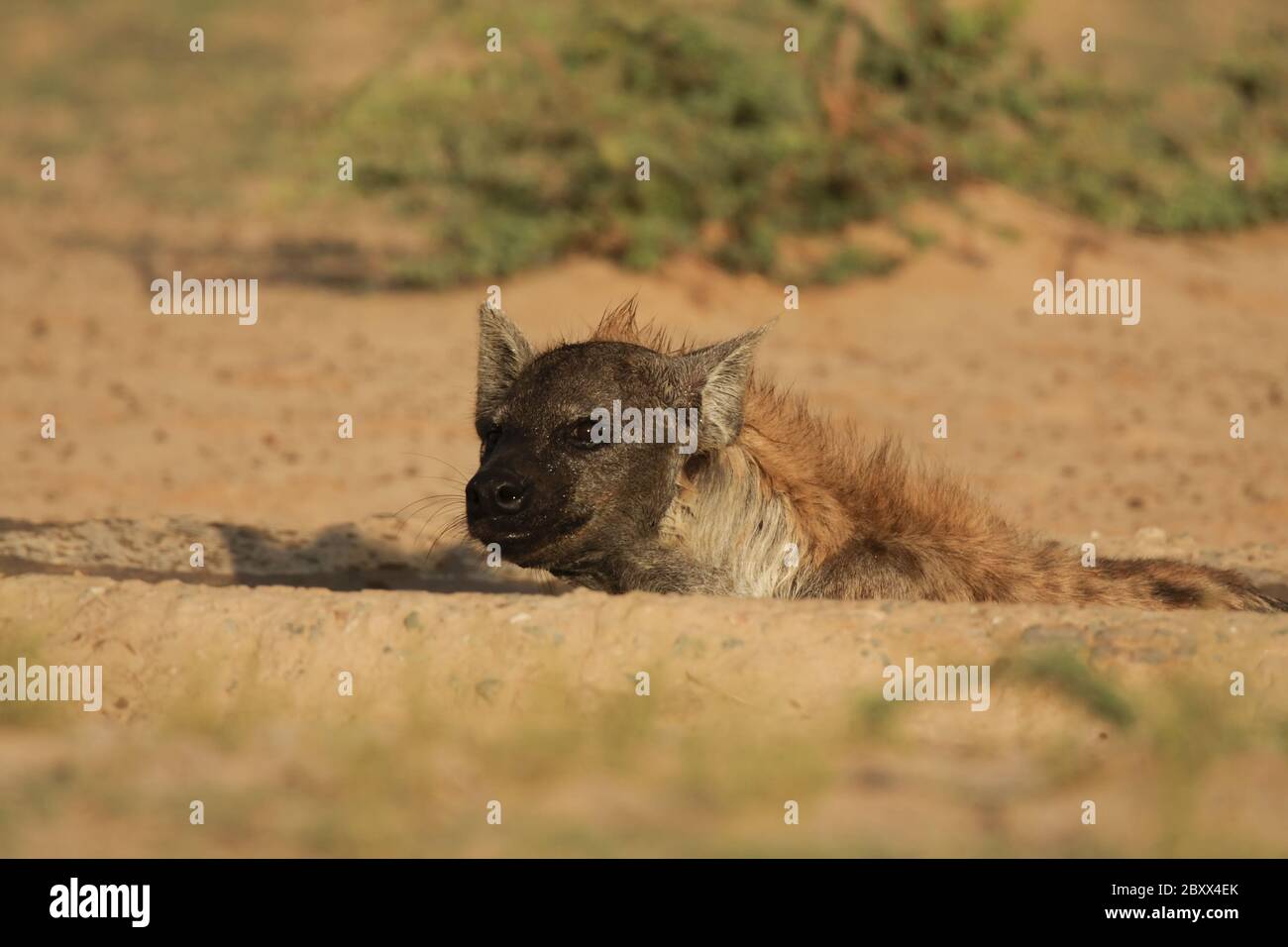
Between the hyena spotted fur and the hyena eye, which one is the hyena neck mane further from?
the hyena eye

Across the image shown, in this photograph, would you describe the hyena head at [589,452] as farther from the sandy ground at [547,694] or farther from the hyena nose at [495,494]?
the sandy ground at [547,694]

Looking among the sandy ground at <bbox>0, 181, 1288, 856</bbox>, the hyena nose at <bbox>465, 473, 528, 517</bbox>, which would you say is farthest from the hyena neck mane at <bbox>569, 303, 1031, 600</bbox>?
the sandy ground at <bbox>0, 181, 1288, 856</bbox>

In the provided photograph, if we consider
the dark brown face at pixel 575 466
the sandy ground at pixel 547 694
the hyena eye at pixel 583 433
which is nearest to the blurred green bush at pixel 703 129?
the sandy ground at pixel 547 694

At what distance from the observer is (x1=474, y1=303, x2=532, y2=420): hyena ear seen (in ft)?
23.8

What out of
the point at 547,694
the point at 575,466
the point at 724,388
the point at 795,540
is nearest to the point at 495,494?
the point at 575,466

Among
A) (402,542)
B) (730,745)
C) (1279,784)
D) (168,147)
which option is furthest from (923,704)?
(168,147)

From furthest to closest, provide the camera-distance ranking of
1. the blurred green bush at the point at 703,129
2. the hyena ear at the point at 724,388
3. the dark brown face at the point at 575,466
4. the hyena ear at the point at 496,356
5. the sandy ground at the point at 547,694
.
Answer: the blurred green bush at the point at 703,129 → the hyena ear at the point at 496,356 → the hyena ear at the point at 724,388 → the dark brown face at the point at 575,466 → the sandy ground at the point at 547,694

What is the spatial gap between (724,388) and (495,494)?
3.35 feet

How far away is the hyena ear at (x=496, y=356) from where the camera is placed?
7262 millimetres

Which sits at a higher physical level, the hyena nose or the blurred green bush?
the blurred green bush

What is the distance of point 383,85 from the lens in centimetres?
1678

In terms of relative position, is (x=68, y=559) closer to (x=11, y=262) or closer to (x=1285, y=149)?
(x=11, y=262)

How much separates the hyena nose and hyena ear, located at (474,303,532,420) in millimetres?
681

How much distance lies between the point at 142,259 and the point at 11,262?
50.9 inches
